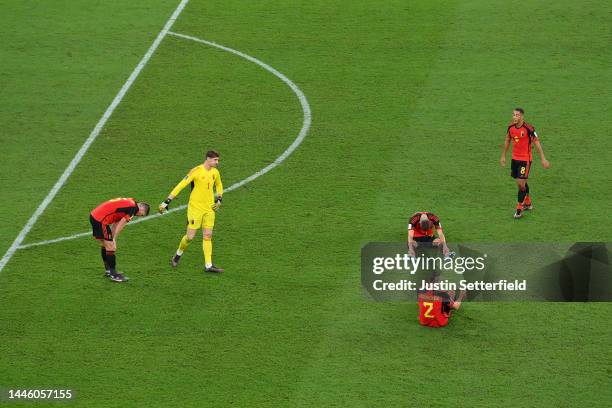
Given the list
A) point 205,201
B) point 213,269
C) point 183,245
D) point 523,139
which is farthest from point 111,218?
point 523,139

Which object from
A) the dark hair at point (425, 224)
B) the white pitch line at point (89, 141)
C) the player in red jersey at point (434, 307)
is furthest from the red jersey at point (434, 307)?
the white pitch line at point (89, 141)

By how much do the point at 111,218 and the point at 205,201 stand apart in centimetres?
159

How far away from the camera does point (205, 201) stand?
2177cm

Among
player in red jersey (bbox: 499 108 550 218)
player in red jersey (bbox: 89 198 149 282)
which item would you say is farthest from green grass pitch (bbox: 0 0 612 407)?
player in red jersey (bbox: 89 198 149 282)

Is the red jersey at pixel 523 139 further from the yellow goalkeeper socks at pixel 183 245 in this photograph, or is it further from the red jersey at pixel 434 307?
the yellow goalkeeper socks at pixel 183 245

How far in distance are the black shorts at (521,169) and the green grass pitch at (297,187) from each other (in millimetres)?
808

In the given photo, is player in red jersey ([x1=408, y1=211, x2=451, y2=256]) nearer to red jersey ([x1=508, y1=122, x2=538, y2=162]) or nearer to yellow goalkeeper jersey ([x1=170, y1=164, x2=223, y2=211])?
red jersey ([x1=508, y1=122, x2=538, y2=162])

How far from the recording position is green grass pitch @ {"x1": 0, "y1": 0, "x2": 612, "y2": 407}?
63.2 ft

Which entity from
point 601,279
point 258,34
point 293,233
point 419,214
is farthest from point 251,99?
point 601,279

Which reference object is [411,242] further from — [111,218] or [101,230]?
[101,230]

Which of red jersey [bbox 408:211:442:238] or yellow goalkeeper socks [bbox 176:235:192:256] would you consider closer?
red jersey [bbox 408:211:442:238]

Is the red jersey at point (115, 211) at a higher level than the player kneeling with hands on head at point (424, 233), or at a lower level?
higher

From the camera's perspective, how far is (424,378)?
19.0 metres

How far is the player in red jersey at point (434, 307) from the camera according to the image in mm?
20188
